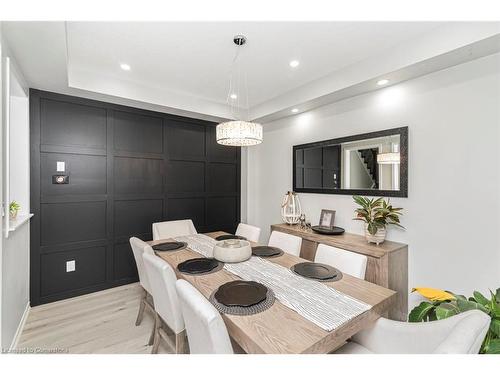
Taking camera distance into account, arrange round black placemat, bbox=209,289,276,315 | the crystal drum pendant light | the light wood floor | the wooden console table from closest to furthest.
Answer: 1. round black placemat, bbox=209,289,276,315
2. the light wood floor
3. the crystal drum pendant light
4. the wooden console table

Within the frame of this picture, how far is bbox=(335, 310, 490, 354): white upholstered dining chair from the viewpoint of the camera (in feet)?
2.67

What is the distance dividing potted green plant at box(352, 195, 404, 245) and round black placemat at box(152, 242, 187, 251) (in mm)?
1882

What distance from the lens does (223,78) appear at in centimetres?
271

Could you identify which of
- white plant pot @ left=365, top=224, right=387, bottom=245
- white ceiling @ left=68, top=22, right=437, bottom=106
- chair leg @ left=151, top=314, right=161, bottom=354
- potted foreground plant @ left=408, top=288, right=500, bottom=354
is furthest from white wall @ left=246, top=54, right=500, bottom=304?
chair leg @ left=151, top=314, right=161, bottom=354

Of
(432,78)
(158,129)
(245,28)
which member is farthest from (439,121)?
(158,129)

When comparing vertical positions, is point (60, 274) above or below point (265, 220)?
below

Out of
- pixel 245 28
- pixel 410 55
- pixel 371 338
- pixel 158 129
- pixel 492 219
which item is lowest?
pixel 371 338

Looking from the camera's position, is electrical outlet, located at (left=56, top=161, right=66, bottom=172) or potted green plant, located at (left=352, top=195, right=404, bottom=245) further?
electrical outlet, located at (left=56, top=161, right=66, bottom=172)

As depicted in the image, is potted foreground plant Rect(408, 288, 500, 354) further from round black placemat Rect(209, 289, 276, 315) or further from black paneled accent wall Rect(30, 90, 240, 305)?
A: black paneled accent wall Rect(30, 90, 240, 305)

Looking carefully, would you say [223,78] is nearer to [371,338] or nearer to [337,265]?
[337,265]

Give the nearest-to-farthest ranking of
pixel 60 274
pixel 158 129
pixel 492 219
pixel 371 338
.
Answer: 1. pixel 371 338
2. pixel 492 219
3. pixel 60 274
4. pixel 158 129

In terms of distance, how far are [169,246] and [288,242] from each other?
3.91 ft

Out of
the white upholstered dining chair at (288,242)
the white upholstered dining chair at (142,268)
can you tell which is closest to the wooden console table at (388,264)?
the white upholstered dining chair at (288,242)

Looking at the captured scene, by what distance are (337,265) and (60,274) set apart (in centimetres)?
308
